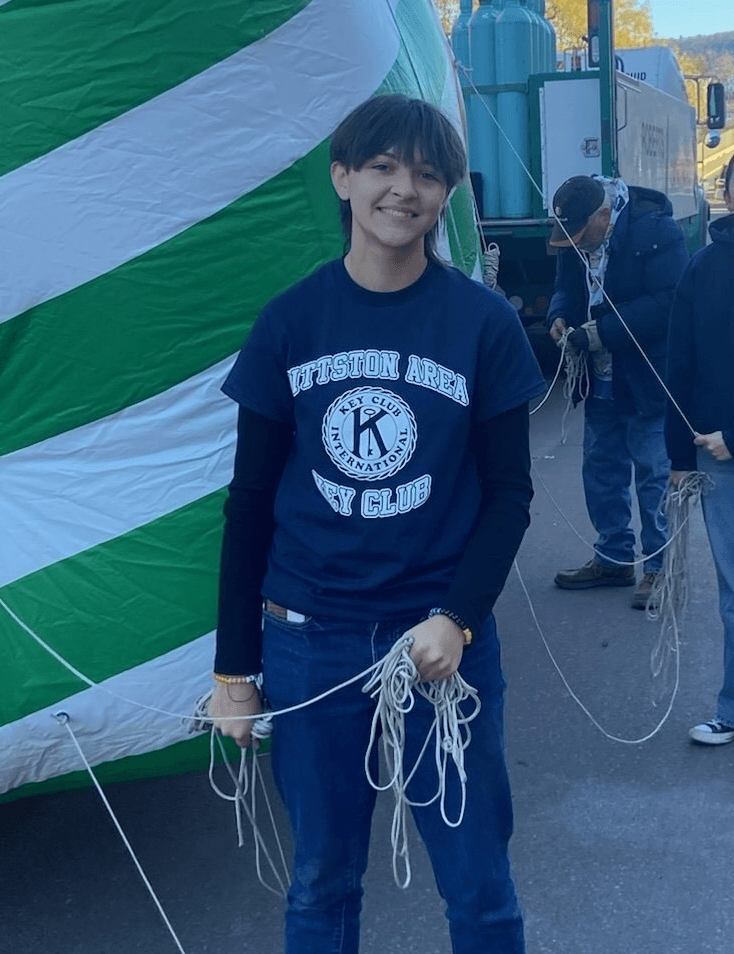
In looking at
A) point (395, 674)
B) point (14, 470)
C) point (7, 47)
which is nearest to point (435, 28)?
point (7, 47)

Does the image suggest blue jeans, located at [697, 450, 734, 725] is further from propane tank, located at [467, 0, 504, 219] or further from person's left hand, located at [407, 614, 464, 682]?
propane tank, located at [467, 0, 504, 219]

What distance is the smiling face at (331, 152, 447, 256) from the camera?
7.08 ft

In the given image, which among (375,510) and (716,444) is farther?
(716,444)

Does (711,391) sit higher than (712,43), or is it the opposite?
(711,391)

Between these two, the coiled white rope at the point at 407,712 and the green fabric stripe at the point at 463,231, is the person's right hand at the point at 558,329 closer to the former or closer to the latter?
the green fabric stripe at the point at 463,231

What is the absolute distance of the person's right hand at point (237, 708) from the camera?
7.70 ft

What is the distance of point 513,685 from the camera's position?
4.79m

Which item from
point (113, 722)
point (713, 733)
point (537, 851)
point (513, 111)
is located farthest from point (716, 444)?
point (513, 111)

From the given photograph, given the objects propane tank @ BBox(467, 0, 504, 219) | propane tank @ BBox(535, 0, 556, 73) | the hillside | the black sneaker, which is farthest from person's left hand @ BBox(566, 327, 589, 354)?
the hillside

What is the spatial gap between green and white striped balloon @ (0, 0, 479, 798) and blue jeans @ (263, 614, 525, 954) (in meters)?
0.72

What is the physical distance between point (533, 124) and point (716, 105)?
6549mm

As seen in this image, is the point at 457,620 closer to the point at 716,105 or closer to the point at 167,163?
the point at 167,163

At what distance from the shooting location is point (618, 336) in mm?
5453

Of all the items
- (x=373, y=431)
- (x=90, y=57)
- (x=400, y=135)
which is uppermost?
(x=90, y=57)
